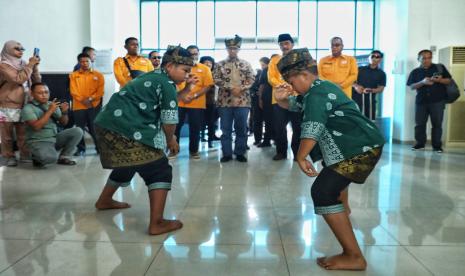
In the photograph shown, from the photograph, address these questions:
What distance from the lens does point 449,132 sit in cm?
702

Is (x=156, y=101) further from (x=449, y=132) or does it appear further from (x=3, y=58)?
(x=449, y=132)

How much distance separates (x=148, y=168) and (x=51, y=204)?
124cm

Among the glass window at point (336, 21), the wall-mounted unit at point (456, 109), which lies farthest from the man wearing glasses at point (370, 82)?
the glass window at point (336, 21)

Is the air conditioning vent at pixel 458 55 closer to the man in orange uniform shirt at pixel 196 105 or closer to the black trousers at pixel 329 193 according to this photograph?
the man in orange uniform shirt at pixel 196 105

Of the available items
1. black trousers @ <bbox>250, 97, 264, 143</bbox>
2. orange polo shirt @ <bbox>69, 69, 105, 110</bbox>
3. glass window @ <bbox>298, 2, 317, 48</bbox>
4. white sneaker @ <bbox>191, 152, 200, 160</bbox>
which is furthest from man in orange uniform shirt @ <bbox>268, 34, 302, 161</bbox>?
glass window @ <bbox>298, 2, 317, 48</bbox>

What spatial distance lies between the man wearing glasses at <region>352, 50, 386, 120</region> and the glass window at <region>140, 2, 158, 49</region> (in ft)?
19.8

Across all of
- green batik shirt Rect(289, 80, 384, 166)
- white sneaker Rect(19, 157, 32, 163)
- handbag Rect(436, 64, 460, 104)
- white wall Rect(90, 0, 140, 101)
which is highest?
white wall Rect(90, 0, 140, 101)

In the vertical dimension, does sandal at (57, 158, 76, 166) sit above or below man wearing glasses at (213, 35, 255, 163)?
below

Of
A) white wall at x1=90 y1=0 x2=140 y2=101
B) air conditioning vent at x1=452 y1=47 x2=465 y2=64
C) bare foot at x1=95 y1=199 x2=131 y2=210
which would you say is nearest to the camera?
bare foot at x1=95 y1=199 x2=131 y2=210

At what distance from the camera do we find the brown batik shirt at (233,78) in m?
5.21

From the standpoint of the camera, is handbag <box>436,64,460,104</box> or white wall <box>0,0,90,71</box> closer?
handbag <box>436,64,460,104</box>

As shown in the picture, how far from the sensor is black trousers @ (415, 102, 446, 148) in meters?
6.39

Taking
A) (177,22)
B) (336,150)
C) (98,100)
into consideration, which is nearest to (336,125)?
(336,150)

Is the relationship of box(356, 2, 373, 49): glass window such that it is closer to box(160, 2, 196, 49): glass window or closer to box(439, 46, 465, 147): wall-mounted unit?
box(439, 46, 465, 147): wall-mounted unit
